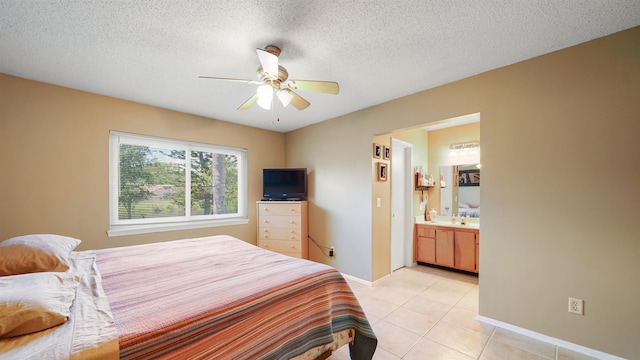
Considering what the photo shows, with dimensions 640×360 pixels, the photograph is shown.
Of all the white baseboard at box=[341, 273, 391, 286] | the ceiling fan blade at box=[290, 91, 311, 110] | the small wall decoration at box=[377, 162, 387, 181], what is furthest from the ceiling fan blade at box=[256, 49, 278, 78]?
the white baseboard at box=[341, 273, 391, 286]

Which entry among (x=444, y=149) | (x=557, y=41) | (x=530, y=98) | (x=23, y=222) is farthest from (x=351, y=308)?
(x=444, y=149)

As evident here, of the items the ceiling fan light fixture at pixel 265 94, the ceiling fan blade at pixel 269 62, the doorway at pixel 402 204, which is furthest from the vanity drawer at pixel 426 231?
the ceiling fan blade at pixel 269 62

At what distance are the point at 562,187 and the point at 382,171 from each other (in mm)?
1817

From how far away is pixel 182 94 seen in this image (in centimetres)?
276

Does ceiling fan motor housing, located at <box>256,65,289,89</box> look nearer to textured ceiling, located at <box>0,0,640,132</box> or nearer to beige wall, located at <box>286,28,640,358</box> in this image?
textured ceiling, located at <box>0,0,640,132</box>

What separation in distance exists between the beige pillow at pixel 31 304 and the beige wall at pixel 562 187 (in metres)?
2.97

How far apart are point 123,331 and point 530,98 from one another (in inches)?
122

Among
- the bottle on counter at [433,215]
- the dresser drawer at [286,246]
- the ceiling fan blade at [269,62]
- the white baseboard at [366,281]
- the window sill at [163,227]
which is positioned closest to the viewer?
the ceiling fan blade at [269,62]

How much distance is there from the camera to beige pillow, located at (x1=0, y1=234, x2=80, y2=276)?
143 centimetres

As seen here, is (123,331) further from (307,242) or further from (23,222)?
(307,242)

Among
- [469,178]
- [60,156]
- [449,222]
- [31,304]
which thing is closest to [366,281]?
[449,222]

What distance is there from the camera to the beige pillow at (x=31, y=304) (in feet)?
2.91

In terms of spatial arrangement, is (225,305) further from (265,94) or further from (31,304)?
(265,94)

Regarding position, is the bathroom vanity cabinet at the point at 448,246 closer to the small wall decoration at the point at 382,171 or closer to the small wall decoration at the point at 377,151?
the small wall decoration at the point at 382,171
